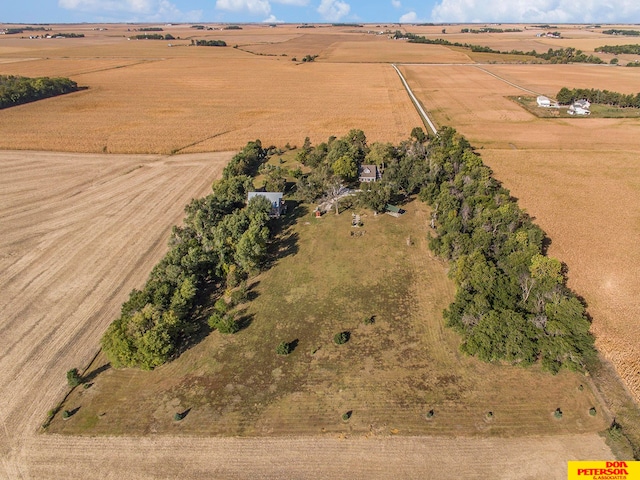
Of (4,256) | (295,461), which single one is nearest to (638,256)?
(295,461)

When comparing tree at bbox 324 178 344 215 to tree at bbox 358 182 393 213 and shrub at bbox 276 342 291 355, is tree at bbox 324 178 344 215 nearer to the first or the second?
Answer: tree at bbox 358 182 393 213

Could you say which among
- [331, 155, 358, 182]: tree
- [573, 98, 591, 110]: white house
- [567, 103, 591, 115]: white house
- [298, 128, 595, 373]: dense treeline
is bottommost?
[298, 128, 595, 373]: dense treeline

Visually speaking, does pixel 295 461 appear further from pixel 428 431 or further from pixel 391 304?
pixel 391 304

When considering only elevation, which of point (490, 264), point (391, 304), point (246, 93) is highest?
point (246, 93)

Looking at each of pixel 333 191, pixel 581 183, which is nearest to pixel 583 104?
pixel 581 183

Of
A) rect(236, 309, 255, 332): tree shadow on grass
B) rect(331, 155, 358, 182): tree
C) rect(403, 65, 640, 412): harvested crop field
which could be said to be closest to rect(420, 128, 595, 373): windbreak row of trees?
rect(403, 65, 640, 412): harvested crop field

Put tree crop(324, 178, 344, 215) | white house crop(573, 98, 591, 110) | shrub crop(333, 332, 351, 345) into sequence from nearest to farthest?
shrub crop(333, 332, 351, 345), tree crop(324, 178, 344, 215), white house crop(573, 98, 591, 110)

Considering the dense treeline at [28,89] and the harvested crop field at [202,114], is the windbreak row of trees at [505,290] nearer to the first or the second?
the harvested crop field at [202,114]

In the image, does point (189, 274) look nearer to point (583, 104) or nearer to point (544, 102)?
point (544, 102)
